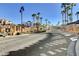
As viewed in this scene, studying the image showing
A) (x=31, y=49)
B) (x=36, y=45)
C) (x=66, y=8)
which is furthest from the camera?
(x=66, y=8)

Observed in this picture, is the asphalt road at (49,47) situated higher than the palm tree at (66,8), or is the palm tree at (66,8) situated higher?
the palm tree at (66,8)

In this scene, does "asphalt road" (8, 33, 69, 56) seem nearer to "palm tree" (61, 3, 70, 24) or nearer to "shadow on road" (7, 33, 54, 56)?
"shadow on road" (7, 33, 54, 56)

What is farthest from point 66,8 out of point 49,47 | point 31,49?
point 31,49

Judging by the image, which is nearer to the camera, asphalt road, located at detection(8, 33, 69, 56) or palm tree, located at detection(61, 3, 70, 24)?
asphalt road, located at detection(8, 33, 69, 56)

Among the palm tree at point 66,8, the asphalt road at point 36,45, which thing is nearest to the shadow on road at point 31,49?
the asphalt road at point 36,45

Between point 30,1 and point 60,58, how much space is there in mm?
1600

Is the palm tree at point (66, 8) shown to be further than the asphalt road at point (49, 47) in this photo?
Yes

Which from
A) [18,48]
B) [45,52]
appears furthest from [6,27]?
[45,52]

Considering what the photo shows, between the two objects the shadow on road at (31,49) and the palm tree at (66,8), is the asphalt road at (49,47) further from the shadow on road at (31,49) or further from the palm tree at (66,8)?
the palm tree at (66,8)

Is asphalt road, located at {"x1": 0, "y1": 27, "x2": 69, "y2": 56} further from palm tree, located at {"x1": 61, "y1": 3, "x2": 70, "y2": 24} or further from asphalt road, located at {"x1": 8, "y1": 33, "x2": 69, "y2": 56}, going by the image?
palm tree, located at {"x1": 61, "y1": 3, "x2": 70, "y2": 24}

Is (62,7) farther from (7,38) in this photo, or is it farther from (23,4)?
(7,38)

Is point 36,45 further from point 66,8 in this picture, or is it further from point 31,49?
point 66,8

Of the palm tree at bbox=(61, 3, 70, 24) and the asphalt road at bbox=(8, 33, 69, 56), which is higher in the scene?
the palm tree at bbox=(61, 3, 70, 24)

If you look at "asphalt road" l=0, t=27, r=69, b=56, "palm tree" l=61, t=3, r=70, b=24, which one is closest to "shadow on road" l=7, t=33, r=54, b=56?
"asphalt road" l=0, t=27, r=69, b=56
